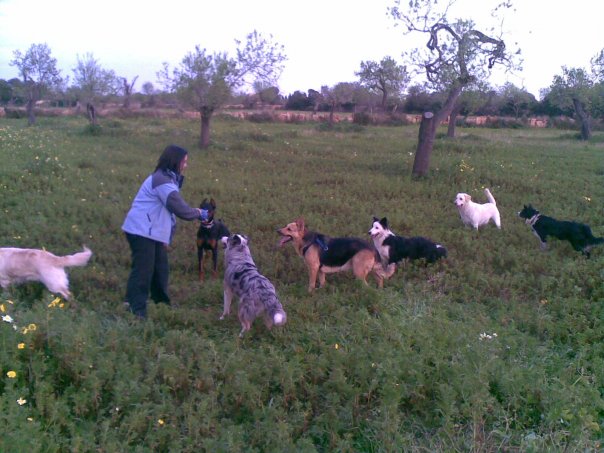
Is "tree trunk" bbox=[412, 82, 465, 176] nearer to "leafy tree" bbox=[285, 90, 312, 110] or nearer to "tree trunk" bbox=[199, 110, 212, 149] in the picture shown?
"tree trunk" bbox=[199, 110, 212, 149]

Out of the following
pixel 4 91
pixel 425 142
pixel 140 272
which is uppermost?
pixel 4 91

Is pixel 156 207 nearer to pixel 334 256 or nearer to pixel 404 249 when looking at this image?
pixel 334 256

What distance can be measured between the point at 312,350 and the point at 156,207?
2.34 meters

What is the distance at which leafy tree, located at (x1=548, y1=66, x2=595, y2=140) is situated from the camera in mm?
37312

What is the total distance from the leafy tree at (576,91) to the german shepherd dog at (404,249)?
3350cm

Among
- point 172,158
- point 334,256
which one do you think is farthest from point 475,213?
point 172,158

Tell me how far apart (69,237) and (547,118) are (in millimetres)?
55599

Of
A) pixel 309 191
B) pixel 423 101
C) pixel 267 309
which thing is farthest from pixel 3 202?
pixel 423 101

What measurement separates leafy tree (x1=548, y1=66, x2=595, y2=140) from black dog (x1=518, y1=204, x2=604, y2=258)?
3131 cm

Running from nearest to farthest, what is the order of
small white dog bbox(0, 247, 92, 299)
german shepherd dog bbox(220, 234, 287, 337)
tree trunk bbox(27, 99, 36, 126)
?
german shepherd dog bbox(220, 234, 287, 337)
small white dog bbox(0, 247, 92, 299)
tree trunk bbox(27, 99, 36, 126)

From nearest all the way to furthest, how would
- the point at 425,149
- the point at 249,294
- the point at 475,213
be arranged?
1. the point at 249,294
2. the point at 475,213
3. the point at 425,149

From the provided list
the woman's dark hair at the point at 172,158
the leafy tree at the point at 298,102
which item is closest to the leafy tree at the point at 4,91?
the leafy tree at the point at 298,102

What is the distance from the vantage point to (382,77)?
42469 millimetres

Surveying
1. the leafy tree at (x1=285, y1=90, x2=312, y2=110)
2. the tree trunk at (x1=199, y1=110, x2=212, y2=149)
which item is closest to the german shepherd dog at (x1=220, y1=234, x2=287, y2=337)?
the tree trunk at (x1=199, y1=110, x2=212, y2=149)
